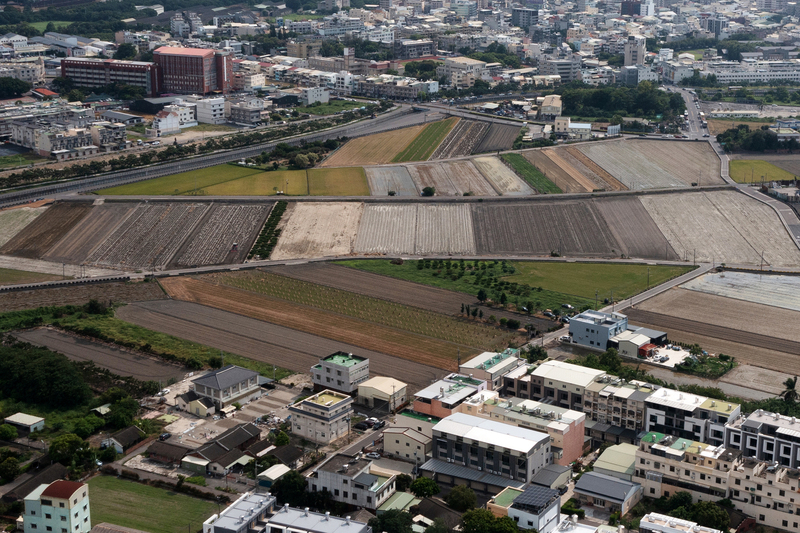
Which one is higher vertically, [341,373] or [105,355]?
[341,373]

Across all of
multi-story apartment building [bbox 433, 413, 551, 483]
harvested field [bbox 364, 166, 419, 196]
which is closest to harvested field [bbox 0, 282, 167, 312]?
harvested field [bbox 364, 166, 419, 196]

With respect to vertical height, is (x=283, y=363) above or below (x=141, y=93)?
below

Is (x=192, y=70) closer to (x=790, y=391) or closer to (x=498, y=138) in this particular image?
(x=498, y=138)

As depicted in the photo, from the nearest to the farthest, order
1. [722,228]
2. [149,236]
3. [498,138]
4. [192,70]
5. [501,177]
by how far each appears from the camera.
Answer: [149,236] → [722,228] → [501,177] → [498,138] → [192,70]

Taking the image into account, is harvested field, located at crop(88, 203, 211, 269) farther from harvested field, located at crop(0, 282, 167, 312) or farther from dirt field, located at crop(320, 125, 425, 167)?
dirt field, located at crop(320, 125, 425, 167)

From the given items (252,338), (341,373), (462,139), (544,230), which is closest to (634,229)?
(544,230)

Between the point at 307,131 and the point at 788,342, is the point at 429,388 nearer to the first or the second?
the point at 788,342

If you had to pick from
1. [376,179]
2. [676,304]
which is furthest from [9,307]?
[676,304]

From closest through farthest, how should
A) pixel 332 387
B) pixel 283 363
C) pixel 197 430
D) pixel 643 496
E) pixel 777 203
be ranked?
pixel 643 496 → pixel 197 430 → pixel 332 387 → pixel 283 363 → pixel 777 203
